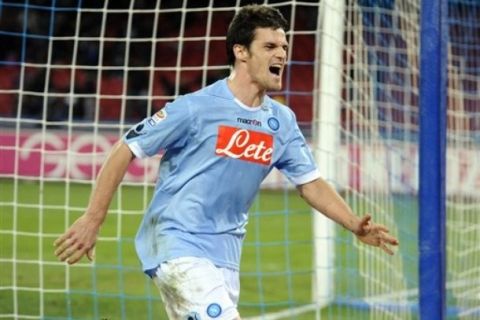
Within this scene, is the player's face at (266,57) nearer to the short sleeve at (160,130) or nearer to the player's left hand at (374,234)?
the short sleeve at (160,130)

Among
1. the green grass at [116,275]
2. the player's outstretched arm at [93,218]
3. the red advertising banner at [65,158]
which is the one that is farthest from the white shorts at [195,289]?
the red advertising banner at [65,158]

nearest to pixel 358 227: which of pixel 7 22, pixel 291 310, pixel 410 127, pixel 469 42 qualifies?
pixel 291 310

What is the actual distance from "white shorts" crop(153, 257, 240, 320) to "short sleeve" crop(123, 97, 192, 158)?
→ 49 cm

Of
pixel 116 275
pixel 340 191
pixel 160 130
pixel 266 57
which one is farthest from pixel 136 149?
pixel 116 275

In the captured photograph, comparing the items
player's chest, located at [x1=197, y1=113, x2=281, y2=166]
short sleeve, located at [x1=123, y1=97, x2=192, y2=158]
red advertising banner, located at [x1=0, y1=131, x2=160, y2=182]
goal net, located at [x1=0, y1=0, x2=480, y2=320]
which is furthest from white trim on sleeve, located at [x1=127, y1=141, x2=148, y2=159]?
red advertising banner, located at [x1=0, y1=131, x2=160, y2=182]

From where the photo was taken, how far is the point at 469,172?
14.5 meters

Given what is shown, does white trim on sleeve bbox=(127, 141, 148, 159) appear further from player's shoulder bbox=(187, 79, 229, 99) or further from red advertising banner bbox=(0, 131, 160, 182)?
red advertising banner bbox=(0, 131, 160, 182)

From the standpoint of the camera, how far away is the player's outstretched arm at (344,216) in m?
5.61

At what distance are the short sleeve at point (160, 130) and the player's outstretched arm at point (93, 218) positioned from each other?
0.20 ft

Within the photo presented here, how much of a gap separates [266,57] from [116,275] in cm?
624

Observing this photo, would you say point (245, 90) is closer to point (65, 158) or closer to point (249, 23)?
point (249, 23)

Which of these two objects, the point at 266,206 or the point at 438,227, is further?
the point at 266,206

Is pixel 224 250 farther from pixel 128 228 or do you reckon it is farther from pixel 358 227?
pixel 128 228

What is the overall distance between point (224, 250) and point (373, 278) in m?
3.52
